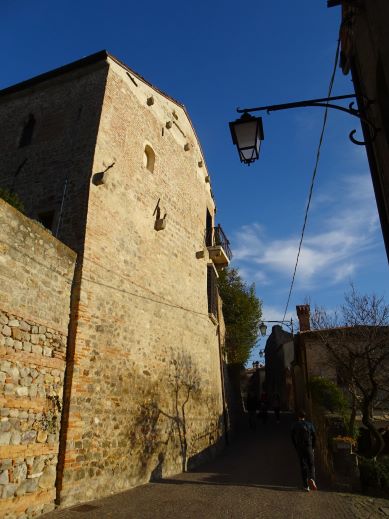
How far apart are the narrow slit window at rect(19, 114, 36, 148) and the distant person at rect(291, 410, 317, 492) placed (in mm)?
11010

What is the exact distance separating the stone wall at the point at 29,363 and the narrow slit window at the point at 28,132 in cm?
581

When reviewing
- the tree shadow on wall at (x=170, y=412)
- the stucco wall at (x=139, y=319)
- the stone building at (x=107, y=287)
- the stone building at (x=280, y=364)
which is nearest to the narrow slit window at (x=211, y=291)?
the stone building at (x=107, y=287)

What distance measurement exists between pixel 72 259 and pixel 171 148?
7.55 meters

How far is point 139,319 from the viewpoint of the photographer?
1011cm

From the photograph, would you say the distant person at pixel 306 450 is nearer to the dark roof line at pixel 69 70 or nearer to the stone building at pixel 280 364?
the dark roof line at pixel 69 70

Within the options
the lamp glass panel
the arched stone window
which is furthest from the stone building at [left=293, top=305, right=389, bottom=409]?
the arched stone window

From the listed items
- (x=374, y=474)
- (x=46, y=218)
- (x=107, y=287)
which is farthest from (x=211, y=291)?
(x=374, y=474)

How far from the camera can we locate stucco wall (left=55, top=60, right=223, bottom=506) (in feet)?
26.3

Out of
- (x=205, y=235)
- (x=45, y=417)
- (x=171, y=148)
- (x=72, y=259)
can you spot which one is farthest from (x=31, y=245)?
(x=205, y=235)

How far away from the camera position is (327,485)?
27.4 feet

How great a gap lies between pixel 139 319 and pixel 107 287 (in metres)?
1.49

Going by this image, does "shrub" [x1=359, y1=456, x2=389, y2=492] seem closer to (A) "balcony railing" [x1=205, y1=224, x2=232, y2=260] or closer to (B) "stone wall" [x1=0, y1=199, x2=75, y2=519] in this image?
(B) "stone wall" [x1=0, y1=199, x2=75, y2=519]

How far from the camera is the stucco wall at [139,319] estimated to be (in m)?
8.01

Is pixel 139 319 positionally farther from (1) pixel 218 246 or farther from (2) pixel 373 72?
(2) pixel 373 72
